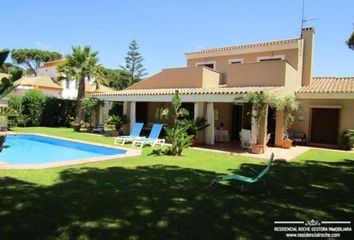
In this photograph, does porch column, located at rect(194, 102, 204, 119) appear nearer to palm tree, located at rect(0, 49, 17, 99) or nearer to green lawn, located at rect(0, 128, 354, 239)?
green lawn, located at rect(0, 128, 354, 239)

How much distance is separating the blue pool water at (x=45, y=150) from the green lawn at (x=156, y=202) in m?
Answer: 4.97

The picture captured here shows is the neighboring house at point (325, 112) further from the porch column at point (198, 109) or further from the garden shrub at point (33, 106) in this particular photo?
the garden shrub at point (33, 106)

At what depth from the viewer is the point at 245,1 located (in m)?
17.5

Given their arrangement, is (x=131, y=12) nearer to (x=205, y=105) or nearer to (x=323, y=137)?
(x=205, y=105)

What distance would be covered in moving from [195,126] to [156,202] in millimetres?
11763

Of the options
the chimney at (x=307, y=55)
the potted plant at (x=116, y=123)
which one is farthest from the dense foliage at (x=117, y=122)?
the chimney at (x=307, y=55)

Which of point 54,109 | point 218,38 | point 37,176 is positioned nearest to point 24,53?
point 54,109

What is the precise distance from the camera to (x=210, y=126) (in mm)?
19297

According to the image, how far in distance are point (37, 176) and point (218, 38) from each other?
26330 millimetres

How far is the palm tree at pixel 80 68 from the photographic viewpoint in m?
26.7

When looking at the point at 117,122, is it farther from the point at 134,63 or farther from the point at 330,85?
the point at 134,63

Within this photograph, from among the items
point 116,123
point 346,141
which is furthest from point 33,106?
point 346,141

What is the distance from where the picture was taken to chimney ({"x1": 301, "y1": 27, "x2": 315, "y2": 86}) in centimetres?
2397

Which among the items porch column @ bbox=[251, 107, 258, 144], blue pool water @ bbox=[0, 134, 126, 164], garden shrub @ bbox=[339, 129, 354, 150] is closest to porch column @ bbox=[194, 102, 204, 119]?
porch column @ bbox=[251, 107, 258, 144]
